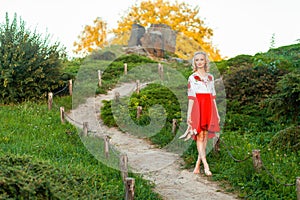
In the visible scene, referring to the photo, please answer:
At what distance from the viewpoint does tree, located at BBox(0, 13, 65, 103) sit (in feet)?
53.9

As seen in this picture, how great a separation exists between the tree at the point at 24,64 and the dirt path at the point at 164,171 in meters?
4.15

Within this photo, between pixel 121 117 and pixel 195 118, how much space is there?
657 cm

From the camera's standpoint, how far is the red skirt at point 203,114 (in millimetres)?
8219

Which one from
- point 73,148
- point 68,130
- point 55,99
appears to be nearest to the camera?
point 73,148

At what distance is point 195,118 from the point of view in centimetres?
827

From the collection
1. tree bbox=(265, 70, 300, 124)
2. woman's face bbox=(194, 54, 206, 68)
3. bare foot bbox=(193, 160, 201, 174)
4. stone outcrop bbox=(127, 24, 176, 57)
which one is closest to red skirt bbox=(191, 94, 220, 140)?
woman's face bbox=(194, 54, 206, 68)

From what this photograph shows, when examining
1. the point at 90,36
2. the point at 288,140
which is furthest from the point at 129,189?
the point at 90,36

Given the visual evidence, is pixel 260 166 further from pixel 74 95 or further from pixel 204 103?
pixel 74 95

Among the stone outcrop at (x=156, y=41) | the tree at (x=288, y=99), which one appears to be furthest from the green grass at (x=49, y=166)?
the stone outcrop at (x=156, y=41)

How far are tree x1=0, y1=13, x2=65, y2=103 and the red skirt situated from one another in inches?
399

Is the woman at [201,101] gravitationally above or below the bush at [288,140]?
above

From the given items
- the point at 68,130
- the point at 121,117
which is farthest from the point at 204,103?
the point at 121,117

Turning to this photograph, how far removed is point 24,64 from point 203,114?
1066cm

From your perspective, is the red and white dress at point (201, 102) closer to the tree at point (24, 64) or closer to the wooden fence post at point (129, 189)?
the wooden fence post at point (129, 189)
